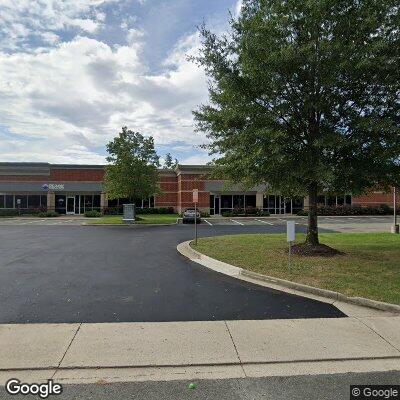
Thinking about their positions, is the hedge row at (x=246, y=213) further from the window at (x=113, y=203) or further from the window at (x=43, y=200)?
the window at (x=43, y=200)

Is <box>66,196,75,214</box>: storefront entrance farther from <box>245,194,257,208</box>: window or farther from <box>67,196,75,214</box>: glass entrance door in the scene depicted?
<box>245,194,257,208</box>: window

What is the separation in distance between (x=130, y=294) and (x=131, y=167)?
25.8 m

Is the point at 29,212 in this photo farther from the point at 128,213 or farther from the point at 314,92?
the point at 314,92

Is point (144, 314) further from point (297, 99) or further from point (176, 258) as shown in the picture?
point (297, 99)

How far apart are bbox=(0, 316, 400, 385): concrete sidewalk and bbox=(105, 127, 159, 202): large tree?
27.2 meters

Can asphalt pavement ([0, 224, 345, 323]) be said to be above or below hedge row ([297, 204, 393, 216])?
below

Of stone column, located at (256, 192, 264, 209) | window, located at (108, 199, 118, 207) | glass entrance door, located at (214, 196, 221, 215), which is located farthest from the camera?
window, located at (108, 199, 118, 207)

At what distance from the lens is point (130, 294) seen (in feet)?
25.9

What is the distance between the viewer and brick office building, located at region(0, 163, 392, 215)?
43562 mm

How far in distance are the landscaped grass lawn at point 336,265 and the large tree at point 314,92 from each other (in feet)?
7.83

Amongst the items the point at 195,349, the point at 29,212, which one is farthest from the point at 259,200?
the point at 195,349

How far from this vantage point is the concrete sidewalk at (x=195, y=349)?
14.9 ft

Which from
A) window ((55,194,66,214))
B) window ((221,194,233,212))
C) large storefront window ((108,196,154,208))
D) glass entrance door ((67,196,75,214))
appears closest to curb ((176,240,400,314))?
window ((221,194,233,212))

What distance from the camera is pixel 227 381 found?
431 cm
